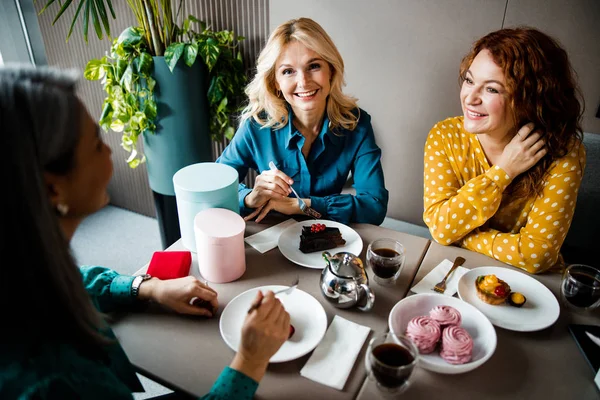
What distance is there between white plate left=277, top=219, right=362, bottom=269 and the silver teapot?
0.37 feet

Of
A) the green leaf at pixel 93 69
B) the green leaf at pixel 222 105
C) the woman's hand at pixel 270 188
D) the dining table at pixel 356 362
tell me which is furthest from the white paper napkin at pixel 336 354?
the green leaf at pixel 93 69

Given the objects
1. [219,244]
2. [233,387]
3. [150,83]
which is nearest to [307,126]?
[219,244]

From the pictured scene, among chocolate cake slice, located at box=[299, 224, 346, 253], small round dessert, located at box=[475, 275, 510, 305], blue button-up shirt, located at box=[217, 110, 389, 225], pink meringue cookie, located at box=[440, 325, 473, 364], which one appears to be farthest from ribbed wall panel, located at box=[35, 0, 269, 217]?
pink meringue cookie, located at box=[440, 325, 473, 364]

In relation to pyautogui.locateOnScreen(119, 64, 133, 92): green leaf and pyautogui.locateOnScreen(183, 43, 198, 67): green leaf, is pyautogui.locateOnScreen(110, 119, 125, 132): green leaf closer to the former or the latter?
pyautogui.locateOnScreen(119, 64, 133, 92): green leaf

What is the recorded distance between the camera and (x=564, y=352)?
3.41 ft

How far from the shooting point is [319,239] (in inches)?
53.5

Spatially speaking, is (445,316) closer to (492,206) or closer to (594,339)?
(594,339)

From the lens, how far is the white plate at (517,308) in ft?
3.61

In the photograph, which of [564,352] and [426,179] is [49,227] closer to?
[564,352]

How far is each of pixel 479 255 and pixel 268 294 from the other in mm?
790

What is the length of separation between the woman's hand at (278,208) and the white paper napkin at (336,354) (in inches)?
21.3

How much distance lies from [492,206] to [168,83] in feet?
5.71

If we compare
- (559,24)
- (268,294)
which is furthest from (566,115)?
(268,294)

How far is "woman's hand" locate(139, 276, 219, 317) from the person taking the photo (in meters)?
1.08
